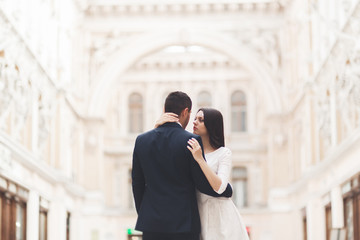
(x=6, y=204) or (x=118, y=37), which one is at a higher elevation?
(x=118, y=37)

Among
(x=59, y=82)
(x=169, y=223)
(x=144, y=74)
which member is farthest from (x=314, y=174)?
(x=169, y=223)

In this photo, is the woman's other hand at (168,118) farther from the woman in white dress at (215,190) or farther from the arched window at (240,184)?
the arched window at (240,184)

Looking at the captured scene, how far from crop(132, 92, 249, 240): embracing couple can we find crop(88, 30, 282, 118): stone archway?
21506mm

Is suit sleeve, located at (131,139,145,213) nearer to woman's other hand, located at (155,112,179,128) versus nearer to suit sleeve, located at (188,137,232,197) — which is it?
woman's other hand, located at (155,112,179,128)

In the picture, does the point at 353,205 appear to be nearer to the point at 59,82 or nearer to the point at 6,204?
the point at 6,204

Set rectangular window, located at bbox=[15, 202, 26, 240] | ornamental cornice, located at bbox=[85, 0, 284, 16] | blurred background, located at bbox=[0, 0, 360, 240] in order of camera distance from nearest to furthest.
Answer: blurred background, located at bbox=[0, 0, 360, 240] < rectangular window, located at bbox=[15, 202, 26, 240] < ornamental cornice, located at bbox=[85, 0, 284, 16]

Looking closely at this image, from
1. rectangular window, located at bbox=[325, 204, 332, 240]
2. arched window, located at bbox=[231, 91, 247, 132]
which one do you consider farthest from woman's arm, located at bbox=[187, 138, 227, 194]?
arched window, located at bbox=[231, 91, 247, 132]

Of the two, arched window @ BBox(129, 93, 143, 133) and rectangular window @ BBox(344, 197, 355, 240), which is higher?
arched window @ BBox(129, 93, 143, 133)

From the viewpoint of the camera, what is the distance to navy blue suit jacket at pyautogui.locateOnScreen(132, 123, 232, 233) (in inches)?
187

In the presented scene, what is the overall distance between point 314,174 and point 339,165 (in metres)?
2.96

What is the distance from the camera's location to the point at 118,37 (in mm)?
26844

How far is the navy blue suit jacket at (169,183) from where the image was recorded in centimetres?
474

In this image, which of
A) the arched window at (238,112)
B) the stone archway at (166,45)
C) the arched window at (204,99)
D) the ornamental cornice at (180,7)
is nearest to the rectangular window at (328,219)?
the stone archway at (166,45)

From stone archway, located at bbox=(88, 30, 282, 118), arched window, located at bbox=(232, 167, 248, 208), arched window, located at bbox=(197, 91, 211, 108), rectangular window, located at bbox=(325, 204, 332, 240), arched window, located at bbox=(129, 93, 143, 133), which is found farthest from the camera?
arched window, located at bbox=(197, 91, 211, 108)
